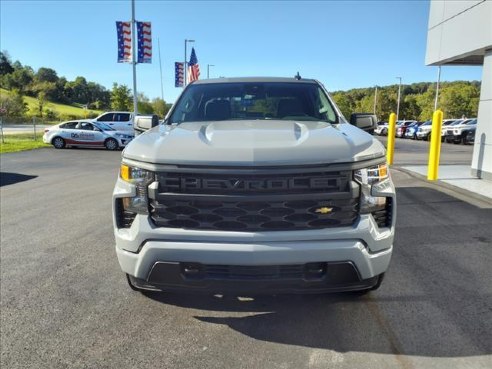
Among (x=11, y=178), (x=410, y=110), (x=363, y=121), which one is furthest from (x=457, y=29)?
(x=410, y=110)

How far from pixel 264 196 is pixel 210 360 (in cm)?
112

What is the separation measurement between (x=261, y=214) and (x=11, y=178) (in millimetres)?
10044

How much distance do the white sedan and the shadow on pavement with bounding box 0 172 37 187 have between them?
30.3 ft

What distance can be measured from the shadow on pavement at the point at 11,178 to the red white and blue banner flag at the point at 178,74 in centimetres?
2511

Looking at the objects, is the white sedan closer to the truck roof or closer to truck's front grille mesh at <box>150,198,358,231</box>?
the truck roof

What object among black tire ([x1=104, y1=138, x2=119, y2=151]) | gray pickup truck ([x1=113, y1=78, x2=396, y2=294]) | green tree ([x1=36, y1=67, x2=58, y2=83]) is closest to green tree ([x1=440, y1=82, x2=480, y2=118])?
black tire ([x1=104, y1=138, x2=119, y2=151])

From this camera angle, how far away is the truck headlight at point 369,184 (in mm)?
2711

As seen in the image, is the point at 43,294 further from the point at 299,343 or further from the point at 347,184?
the point at 347,184

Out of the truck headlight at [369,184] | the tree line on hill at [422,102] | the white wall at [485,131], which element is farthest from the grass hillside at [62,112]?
the truck headlight at [369,184]

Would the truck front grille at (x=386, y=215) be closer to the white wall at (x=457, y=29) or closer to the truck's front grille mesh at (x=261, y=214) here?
the truck's front grille mesh at (x=261, y=214)

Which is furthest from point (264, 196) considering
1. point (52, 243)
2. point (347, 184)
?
point (52, 243)

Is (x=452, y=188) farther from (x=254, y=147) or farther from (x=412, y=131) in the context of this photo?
(x=412, y=131)

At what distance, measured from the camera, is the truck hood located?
2596mm

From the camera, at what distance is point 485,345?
9.14 feet
